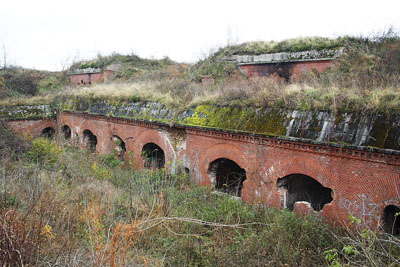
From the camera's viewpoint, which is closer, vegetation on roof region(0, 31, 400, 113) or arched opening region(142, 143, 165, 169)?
vegetation on roof region(0, 31, 400, 113)

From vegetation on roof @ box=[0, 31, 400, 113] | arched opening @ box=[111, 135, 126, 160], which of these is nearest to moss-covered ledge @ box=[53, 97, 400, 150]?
vegetation on roof @ box=[0, 31, 400, 113]

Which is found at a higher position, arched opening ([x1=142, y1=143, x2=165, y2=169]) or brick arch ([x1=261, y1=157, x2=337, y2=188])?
brick arch ([x1=261, y1=157, x2=337, y2=188])

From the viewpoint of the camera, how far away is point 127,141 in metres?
11.2

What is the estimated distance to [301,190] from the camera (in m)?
8.10

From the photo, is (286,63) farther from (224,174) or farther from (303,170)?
(303,170)

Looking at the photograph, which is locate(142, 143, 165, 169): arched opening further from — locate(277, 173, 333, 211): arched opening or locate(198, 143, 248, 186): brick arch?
locate(277, 173, 333, 211): arched opening

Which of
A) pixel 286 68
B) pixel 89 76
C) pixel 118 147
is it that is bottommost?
pixel 118 147

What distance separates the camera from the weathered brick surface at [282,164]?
17.6 feet

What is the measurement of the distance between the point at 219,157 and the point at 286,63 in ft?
22.7

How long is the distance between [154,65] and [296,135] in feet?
63.6

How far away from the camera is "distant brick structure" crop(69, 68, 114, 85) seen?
2117cm

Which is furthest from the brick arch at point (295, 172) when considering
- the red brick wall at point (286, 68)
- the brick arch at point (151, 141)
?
the red brick wall at point (286, 68)

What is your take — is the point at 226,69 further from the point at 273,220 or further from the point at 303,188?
the point at 273,220

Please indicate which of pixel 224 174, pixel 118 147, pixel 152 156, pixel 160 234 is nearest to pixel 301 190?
pixel 224 174
